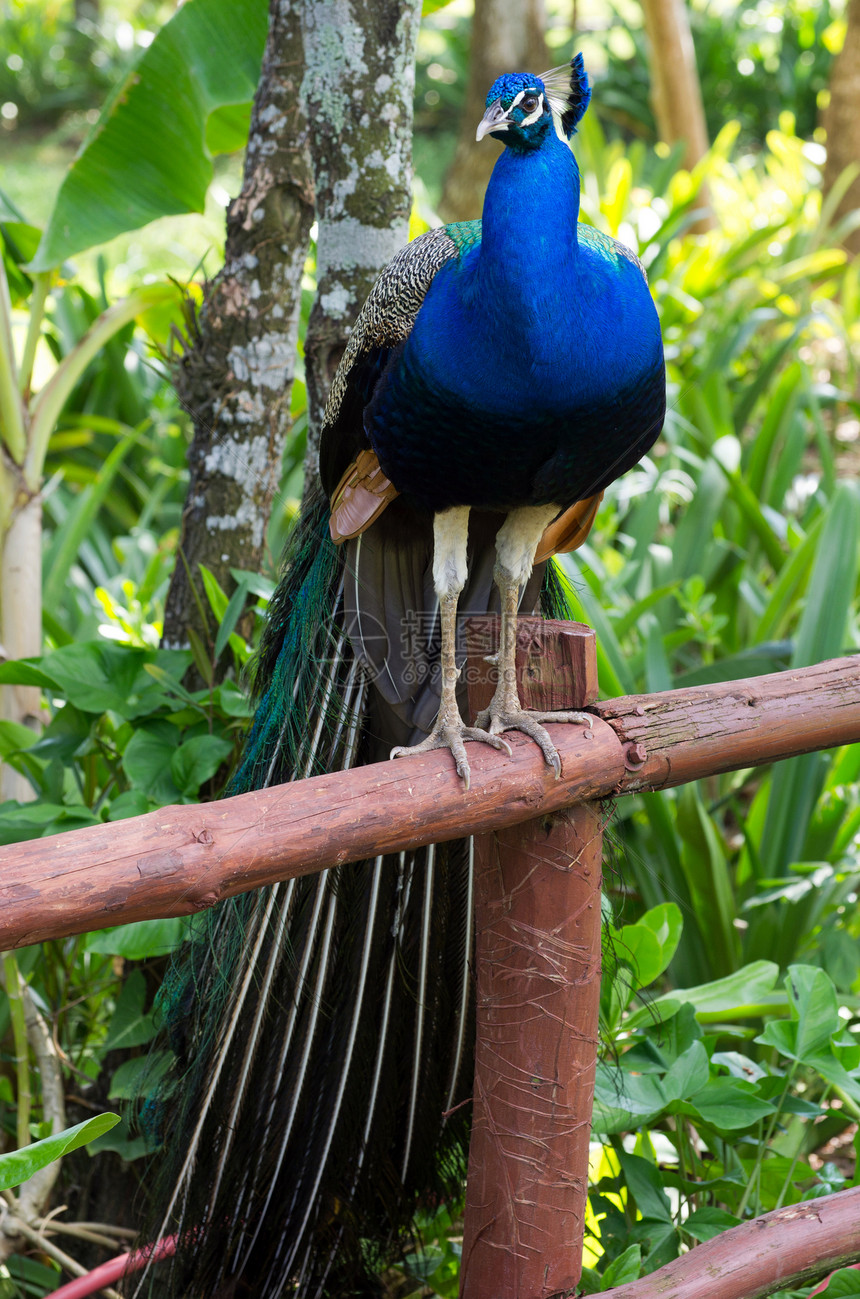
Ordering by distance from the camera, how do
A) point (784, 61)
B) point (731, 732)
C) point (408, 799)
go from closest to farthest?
point (408, 799) < point (731, 732) < point (784, 61)

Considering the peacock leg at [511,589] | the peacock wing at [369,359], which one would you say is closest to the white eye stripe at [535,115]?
the peacock wing at [369,359]

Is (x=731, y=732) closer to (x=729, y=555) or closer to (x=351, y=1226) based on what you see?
(x=351, y=1226)

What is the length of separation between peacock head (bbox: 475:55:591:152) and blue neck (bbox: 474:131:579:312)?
0.02m

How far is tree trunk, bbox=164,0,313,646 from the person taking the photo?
2119 mm

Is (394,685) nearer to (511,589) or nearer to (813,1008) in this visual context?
(511,589)

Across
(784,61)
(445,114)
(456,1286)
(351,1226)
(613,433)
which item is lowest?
(456,1286)

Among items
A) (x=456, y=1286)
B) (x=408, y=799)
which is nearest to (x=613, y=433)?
(x=408, y=799)

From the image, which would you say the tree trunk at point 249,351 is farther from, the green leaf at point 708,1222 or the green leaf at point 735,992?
the green leaf at point 708,1222

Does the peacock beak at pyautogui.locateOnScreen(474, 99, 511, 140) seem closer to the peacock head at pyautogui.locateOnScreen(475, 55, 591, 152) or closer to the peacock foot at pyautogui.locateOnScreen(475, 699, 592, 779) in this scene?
the peacock head at pyautogui.locateOnScreen(475, 55, 591, 152)

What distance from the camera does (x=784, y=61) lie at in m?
9.91

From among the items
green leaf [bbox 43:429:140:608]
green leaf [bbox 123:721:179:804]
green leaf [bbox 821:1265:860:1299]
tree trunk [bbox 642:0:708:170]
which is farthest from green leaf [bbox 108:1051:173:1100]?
tree trunk [bbox 642:0:708:170]

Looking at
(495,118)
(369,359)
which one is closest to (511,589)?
(369,359)

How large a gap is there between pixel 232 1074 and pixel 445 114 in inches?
455

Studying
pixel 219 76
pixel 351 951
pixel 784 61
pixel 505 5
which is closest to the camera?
pixel 351 951
